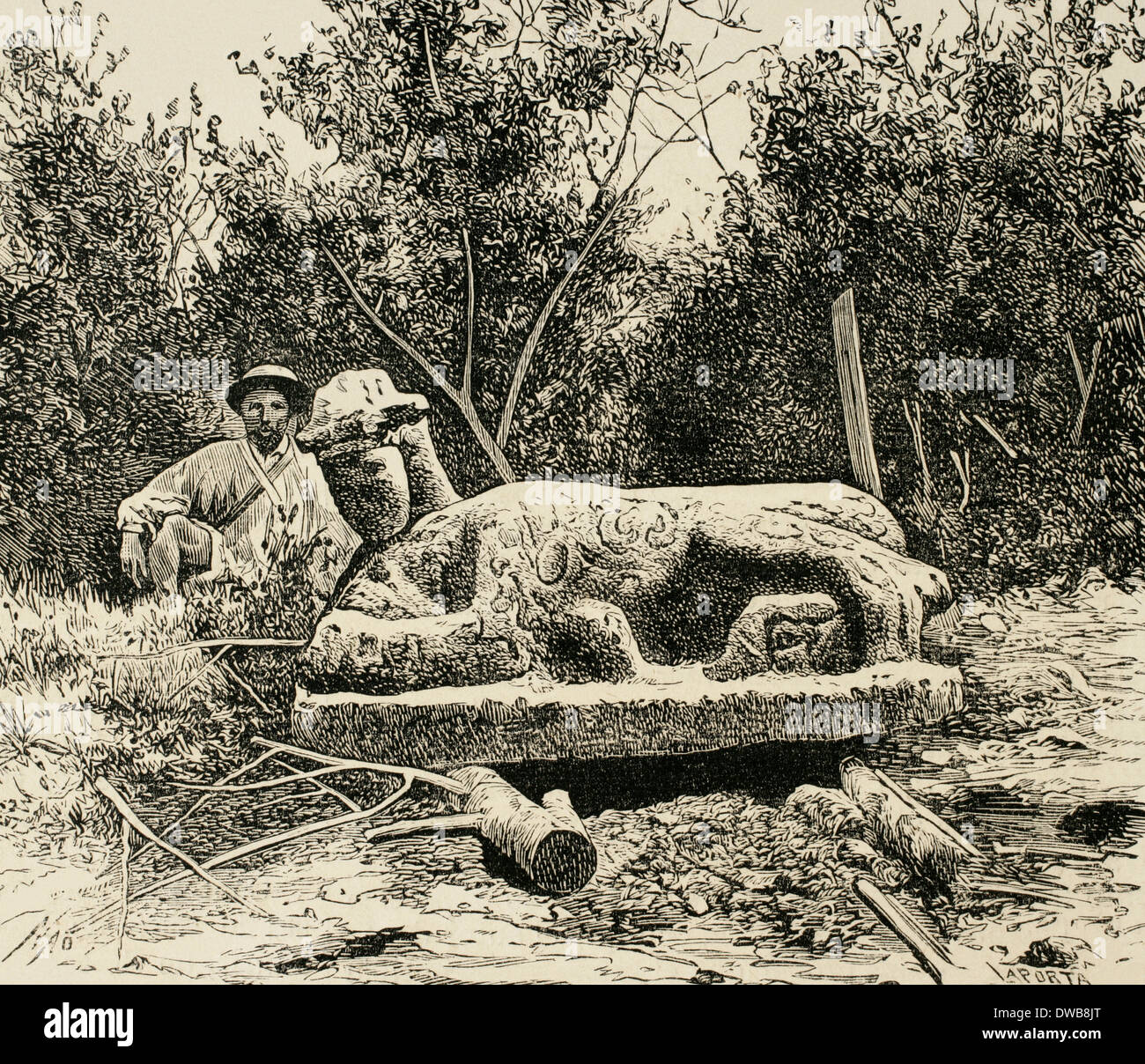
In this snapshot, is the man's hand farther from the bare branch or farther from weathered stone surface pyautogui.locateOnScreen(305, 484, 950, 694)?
the bare branch

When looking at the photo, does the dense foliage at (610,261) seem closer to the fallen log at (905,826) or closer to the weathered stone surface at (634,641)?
the weathered stone surface at (634,641)

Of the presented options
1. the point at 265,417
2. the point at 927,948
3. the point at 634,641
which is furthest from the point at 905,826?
the point at 265,417

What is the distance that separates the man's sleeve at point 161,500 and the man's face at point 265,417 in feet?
1.00

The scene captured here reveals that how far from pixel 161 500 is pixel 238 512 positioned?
367 millimetres

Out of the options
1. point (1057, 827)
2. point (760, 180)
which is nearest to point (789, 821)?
point (1057, 827)

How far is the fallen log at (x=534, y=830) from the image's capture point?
383 cm

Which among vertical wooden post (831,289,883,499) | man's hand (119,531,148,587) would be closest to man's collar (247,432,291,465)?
man's hand (119,531,148,587)

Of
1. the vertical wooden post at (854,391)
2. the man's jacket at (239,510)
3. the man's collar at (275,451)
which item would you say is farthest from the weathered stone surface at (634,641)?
the man's collar at (275,451)

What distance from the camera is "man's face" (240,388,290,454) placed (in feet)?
13.0

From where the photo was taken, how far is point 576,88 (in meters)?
4.01

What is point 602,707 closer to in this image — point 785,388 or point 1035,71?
point 785,388

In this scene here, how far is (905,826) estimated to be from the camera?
3900mm

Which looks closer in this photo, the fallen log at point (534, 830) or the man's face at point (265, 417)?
the fallen log at point (534, 830)
